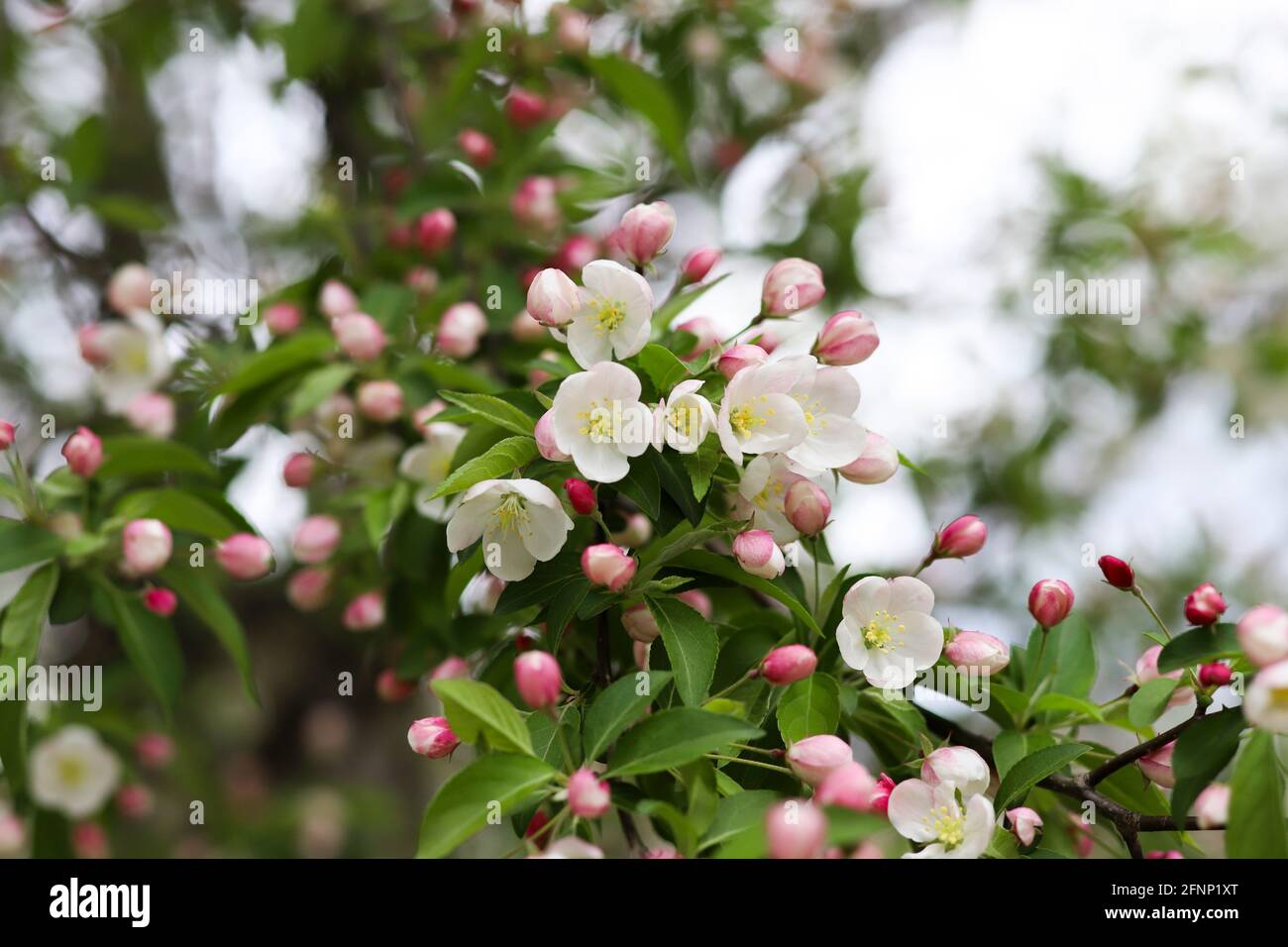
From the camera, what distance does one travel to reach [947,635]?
1.13 m

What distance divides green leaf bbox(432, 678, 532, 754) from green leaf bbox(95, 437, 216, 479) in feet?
2.56

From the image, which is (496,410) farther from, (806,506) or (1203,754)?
(1203,754)

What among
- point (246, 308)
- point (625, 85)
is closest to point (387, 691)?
point (246, 308)

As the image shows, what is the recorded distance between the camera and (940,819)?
0.97m

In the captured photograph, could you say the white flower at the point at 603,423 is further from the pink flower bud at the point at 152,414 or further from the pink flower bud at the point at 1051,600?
the pink flower bud at the point at 152,414

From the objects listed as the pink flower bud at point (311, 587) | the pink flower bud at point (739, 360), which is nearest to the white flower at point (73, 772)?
the pink flower bud at point (311, 587)

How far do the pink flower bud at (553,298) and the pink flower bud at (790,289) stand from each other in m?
0.24

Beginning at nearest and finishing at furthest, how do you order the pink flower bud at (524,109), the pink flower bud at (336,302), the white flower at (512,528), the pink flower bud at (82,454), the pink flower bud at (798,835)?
the pink flower bud at (798,835)
the white flower at (512,528)
the pink flower bud at (82,454)
the pink flower bud at (336,302)
the pink flower bud at (524,109)

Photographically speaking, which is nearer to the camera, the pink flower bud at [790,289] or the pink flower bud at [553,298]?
the pink flower bud at [553,298]

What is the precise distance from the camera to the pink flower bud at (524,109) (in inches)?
76.6

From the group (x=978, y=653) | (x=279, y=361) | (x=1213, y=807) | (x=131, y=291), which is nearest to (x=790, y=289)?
(x=978, y=653)

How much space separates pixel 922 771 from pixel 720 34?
176 cm

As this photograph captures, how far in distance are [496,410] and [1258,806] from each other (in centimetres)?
74

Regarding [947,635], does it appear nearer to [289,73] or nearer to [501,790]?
[501,790]
